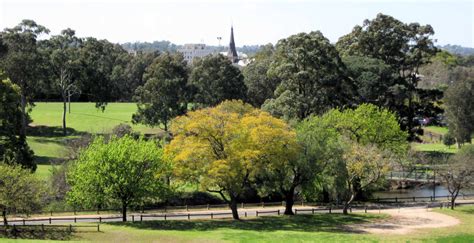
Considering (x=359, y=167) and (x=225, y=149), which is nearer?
(x=225, y=149)

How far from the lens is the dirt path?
47.3m

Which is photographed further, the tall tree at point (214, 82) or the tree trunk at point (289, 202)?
the tall tree at point (214, 82)

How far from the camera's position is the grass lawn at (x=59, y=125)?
76.8 meters

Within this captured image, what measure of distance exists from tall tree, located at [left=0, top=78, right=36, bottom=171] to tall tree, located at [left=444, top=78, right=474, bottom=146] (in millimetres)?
65180

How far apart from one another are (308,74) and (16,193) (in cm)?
4451

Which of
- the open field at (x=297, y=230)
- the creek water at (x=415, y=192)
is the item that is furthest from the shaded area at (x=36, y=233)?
the creek water at (x=415, y=192)

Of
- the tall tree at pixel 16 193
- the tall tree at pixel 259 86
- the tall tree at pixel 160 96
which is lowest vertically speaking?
the tall tree at pixel 16 193

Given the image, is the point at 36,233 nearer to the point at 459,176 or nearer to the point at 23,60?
the point at 459,176

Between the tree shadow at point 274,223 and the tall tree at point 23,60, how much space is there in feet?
132

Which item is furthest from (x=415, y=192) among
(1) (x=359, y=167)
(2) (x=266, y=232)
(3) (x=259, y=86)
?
(3) (x=259, y=86)

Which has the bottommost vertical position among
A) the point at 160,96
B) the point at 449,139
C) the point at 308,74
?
the point at 449,139

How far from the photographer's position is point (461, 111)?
306 feet

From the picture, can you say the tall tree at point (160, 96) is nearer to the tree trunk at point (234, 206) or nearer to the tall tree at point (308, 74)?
the tall tree at point (308, 74)

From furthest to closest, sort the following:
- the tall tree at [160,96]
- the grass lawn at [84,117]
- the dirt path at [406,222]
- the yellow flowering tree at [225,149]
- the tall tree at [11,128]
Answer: the grass lawn at [84,117]
the tall tree at [160,96]
the tall tree at [11,128]
the yellow flowering tree at [225,149]
the dirt path at [406,222]
